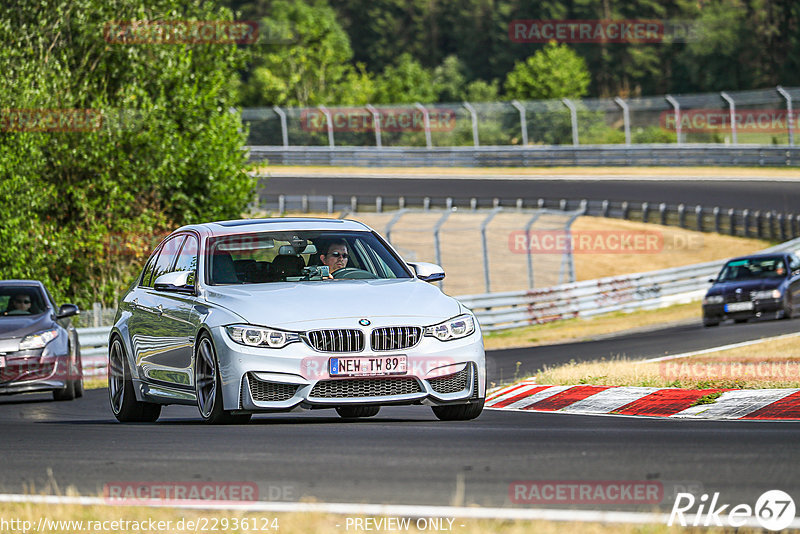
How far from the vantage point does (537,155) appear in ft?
190

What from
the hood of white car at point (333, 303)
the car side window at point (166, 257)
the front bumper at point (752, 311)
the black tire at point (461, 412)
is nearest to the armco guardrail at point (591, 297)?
the front bumper at point (752, 311)

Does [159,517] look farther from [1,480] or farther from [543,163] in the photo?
[543,163]

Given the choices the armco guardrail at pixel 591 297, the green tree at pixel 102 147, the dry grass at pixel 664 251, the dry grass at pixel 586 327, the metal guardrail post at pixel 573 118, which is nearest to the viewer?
the green tree at pixel 102 147

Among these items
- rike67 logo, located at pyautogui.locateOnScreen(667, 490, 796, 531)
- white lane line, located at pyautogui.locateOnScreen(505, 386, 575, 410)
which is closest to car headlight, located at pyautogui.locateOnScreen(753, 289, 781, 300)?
white lane line, located at pyautogui.locateOnScreen(505, 386, 575, 410)

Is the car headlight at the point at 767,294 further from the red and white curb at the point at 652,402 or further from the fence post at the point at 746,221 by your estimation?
the fence post at the point at 746,221

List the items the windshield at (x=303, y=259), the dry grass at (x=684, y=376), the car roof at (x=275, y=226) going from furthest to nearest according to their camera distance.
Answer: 1. the dry grass at (x=684, y=376)
2. the car roof at (x=275, y=226)
3. the windshield at (x=303, y=259)

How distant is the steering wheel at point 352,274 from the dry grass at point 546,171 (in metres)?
39.1

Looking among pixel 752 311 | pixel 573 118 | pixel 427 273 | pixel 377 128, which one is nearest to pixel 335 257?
pixel 427 273

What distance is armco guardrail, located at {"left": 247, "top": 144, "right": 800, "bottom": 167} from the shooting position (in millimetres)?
52219

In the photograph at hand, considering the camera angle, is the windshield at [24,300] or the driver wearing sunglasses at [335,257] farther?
the windshield at [24,300]

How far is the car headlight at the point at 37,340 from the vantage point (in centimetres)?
1530

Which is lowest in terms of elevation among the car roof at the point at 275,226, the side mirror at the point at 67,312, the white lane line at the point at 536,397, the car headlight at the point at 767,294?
the car headlight at the point at 767,294

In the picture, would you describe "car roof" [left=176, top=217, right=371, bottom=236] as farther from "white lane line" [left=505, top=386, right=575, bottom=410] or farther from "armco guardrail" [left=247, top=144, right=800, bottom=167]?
"armco guardrail" [left=247, top=144, right=800, bottom=167]

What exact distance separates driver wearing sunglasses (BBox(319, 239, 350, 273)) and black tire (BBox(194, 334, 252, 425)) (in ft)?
4.09
